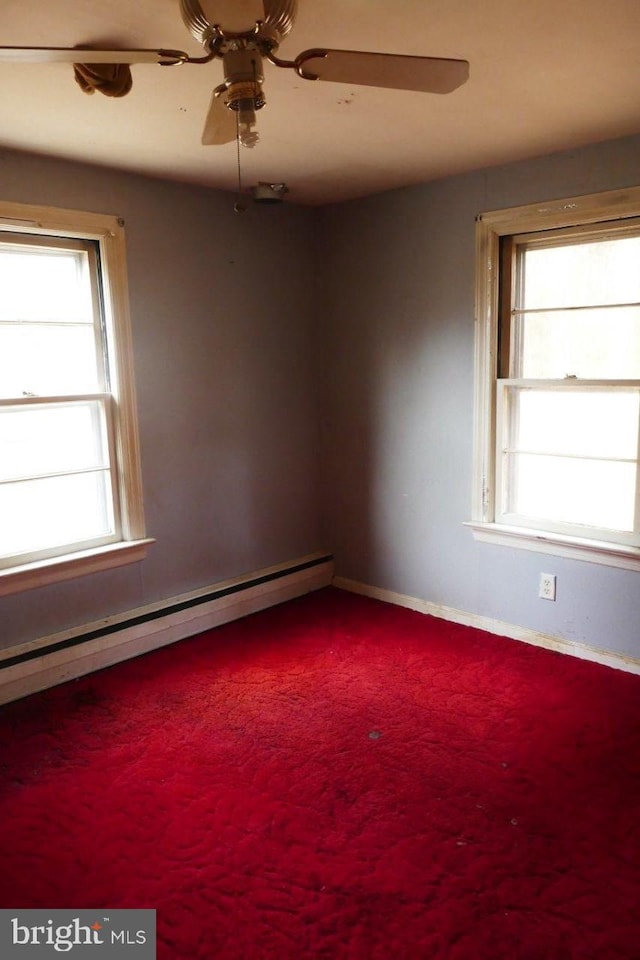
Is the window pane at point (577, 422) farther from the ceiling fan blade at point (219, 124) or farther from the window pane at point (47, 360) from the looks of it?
the window pane at point (47, 360)

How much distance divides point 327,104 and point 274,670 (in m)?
2.41

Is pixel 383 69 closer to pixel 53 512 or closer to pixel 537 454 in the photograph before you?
pixel 537 454

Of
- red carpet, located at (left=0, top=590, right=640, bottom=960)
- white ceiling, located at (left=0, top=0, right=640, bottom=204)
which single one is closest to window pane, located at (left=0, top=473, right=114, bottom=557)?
red carpet, located at (left=0, top=590, right=640, bottom=960)

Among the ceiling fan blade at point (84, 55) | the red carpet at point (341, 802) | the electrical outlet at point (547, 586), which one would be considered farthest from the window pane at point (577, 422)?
the ceiling fan blade at point (84, 55)

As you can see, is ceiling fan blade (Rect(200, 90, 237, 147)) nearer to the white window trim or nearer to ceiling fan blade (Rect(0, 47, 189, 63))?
ceiling fan blade (Rect(0, 47, 189, 63))

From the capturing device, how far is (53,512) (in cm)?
317

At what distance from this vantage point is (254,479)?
3.94 m

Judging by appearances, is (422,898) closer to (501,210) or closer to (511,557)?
(511,557)

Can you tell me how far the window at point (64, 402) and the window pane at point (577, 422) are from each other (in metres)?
1.96

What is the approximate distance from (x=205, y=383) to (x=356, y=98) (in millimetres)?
1698

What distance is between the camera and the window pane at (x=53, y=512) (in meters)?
3.03

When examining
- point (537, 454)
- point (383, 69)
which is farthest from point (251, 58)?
point (537, 454)

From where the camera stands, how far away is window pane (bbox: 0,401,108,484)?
3000 mm

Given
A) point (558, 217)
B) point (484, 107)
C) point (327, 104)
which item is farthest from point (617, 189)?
point (327, 104)
